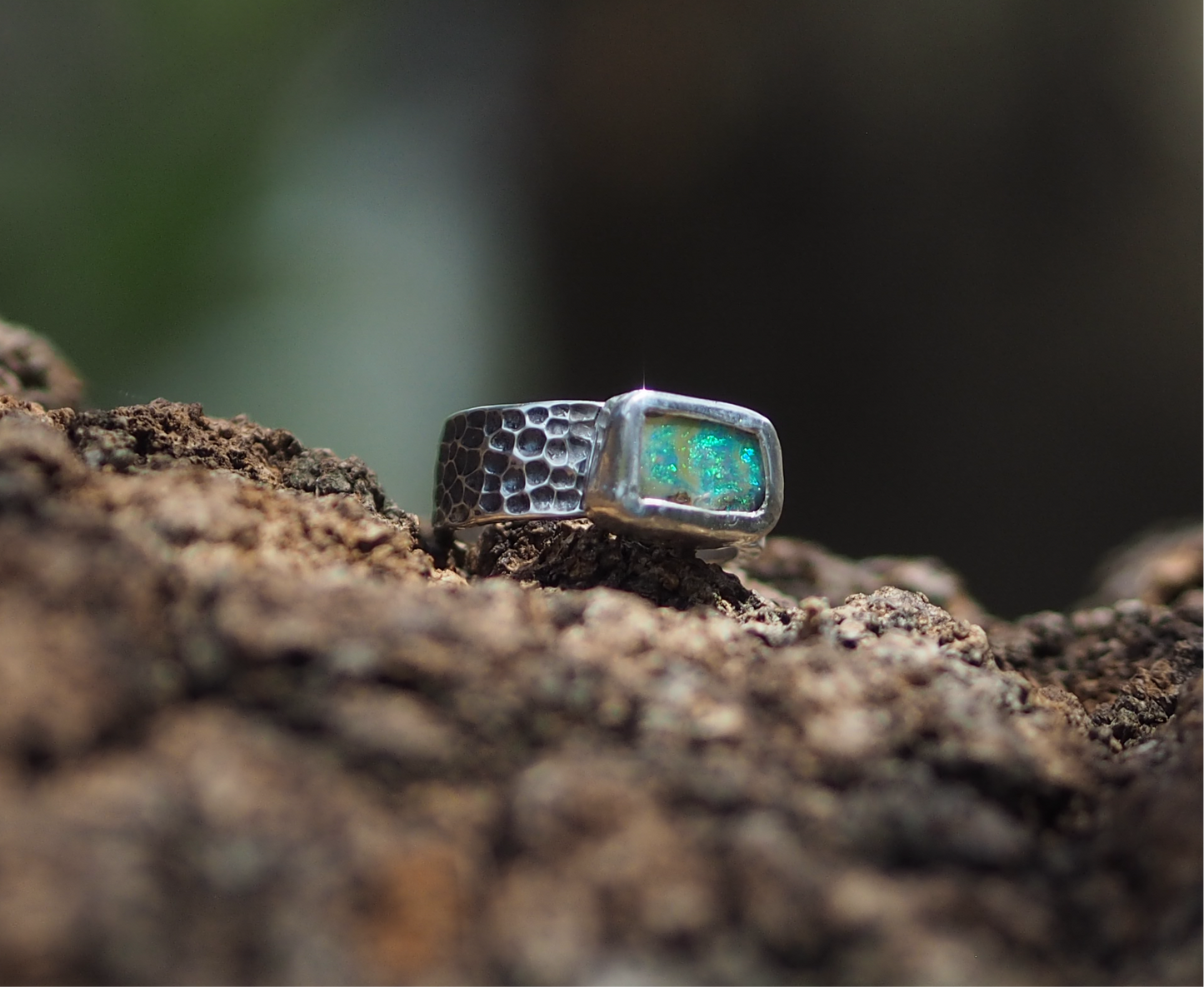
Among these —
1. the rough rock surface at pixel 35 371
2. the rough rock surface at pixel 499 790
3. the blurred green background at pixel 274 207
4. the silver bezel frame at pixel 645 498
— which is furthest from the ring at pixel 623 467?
the blurred green background at pixel 274 207

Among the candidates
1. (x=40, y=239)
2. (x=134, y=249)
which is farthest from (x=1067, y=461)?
(x=40, y=239)

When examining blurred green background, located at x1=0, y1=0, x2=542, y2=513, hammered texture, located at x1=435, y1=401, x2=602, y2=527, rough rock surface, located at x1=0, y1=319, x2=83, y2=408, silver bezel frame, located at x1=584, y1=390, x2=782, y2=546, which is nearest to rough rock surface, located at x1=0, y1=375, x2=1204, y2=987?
A: silver bezel frame, located at x1=584, y1=390, x2=782, y2=546

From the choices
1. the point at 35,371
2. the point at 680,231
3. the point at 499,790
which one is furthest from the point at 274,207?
the point at 499,790

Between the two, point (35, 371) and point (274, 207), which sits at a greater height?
point (274, 207)

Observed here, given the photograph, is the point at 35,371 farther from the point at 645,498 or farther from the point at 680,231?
the point at 680,231

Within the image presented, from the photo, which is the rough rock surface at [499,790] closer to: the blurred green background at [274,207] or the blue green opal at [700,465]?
the blue green opal at [700,465]

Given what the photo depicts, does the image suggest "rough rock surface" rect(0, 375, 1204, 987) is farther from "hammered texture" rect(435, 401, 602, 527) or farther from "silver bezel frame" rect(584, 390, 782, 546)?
"hammered texture" rect(435, 401, 602, 527)
